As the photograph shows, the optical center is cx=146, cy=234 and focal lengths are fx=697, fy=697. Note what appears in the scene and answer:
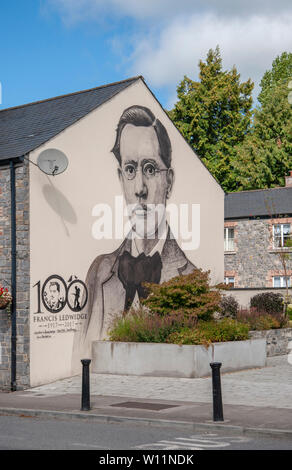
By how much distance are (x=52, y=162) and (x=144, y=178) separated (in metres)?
3.96

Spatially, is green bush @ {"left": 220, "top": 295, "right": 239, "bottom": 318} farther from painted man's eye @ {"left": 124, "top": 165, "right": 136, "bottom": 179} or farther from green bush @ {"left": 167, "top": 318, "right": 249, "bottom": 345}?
painted man's eye @ {"left": 124, "top": 165, "right": 136, "bottom": 179}

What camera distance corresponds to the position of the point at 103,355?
56.0 feet

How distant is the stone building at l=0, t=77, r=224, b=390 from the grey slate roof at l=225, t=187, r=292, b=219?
13.2m

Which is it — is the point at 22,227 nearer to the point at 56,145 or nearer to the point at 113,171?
the point at 56,145

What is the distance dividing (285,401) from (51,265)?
6.55 meters

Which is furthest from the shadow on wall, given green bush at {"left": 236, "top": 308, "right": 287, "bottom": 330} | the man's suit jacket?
green bush at {"left": 236, "top": 308, "right": 287, "bottom": 330}

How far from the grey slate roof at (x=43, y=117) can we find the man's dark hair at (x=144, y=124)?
0.74m

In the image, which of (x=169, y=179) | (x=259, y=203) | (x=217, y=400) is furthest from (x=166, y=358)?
(x=259, y=203)

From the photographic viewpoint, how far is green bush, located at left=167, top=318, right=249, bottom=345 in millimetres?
16337

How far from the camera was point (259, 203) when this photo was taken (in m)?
35.8

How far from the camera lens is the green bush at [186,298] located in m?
17.4

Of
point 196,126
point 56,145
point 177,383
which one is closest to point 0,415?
point 177,383

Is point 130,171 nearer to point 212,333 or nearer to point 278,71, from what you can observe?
point 212,333

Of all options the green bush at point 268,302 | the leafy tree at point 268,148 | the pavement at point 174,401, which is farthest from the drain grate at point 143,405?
the leafy tree at point 268,148
